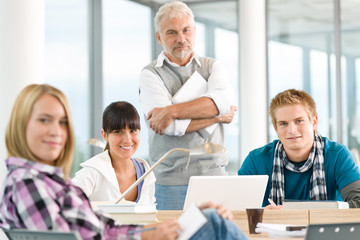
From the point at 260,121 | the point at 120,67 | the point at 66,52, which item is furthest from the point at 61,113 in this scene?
the point at 260,121

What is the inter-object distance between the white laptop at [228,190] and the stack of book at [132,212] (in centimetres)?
15

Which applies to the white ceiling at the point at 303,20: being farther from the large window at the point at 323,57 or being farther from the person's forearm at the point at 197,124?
the person's forearm at the point at 197,124

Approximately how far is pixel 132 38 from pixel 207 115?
4.56 metres

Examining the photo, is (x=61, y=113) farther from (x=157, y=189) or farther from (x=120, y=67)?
(x=120, y=67)

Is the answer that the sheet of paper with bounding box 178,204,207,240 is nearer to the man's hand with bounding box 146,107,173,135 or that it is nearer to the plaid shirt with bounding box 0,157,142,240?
the plaid shirt with bounding box 0,157,142,240

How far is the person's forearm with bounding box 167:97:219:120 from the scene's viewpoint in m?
2.94

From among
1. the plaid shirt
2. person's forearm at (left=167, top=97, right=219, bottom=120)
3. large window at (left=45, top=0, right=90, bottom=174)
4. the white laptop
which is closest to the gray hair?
person's forearm at (left=167, top=97, right=219, bottom=120)

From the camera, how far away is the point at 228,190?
229 centimetres

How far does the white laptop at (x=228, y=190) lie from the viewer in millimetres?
2205

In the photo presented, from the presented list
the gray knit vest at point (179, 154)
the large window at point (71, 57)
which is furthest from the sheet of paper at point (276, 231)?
the large window at point (71, 57)

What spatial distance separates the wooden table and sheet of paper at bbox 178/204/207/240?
2.29 ft

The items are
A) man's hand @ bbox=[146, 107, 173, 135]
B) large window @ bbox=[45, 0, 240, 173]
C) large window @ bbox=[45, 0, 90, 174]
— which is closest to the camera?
man's hand @ bbox=[146, 107, 173, 135]

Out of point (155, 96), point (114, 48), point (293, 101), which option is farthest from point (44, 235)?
point (114, 48)

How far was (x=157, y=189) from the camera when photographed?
3055mm
